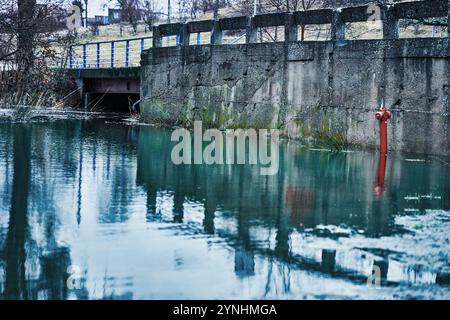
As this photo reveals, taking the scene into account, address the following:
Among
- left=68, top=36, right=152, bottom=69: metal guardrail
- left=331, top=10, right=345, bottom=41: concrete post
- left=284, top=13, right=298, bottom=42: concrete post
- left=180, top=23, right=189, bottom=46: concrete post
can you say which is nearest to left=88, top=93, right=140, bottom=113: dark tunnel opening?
left=68, top=36, right=152, bottom=69: metal guardrail

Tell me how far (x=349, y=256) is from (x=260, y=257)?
74cm

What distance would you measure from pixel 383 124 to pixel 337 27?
260cm

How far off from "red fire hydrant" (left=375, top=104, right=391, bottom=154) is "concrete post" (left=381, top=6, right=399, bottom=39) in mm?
1420

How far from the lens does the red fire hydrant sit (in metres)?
14.0

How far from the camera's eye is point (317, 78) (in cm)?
1622

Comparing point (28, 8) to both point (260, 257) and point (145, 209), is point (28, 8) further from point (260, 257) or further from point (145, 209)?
point (260, 257)

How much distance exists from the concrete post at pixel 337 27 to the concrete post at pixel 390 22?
113cm

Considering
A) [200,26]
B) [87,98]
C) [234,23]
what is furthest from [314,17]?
[87,98]

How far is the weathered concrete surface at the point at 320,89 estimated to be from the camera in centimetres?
1391

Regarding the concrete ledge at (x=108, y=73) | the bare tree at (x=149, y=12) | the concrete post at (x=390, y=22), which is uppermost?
the bare tree at (x=149, y=12)

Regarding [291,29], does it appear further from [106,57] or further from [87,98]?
[106,57]

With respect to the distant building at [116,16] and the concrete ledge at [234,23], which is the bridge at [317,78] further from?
the distant building at [116,16]

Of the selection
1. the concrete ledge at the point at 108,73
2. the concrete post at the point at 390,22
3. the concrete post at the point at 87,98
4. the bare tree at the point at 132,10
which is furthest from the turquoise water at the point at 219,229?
the bare tree at the point at 132,10
